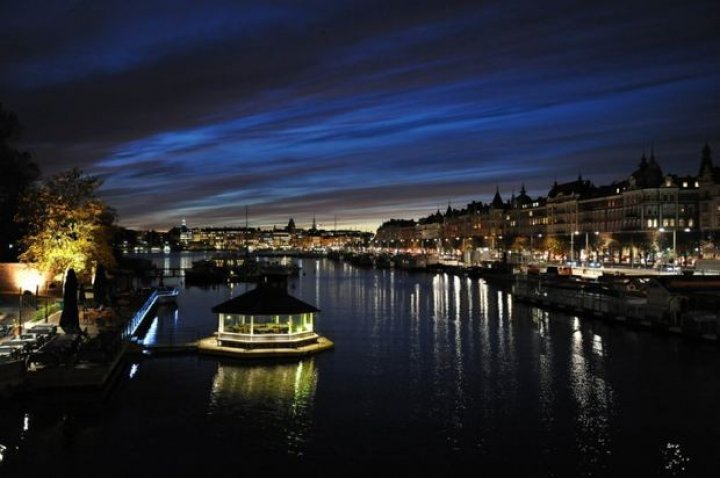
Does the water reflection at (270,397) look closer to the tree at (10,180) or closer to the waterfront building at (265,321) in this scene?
the waterfront building at (265,321)

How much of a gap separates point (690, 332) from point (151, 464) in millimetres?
35329

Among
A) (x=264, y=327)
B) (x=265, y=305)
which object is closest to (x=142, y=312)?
(x=264, y=327)

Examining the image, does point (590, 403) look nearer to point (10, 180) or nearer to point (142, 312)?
point (142, 312)

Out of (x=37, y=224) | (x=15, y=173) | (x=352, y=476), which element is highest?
(x=15, y=173)

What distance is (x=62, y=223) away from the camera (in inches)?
1977

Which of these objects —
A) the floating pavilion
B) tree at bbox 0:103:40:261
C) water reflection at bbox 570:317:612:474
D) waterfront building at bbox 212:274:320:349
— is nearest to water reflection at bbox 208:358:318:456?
the floating pavilion

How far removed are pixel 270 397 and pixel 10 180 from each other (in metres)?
42.2

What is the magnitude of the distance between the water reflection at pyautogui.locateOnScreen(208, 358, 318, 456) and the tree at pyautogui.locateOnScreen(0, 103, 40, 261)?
1408 inches

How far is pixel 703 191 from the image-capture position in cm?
11188

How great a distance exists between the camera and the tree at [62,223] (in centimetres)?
4922

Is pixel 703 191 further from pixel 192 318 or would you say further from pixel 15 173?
pixel 15 173

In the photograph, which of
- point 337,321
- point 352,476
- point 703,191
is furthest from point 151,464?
point 703,191

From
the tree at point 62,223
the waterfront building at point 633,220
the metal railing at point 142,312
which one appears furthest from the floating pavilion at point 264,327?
the waterfront building at point 633,220

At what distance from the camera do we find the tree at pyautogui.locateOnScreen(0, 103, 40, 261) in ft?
188
